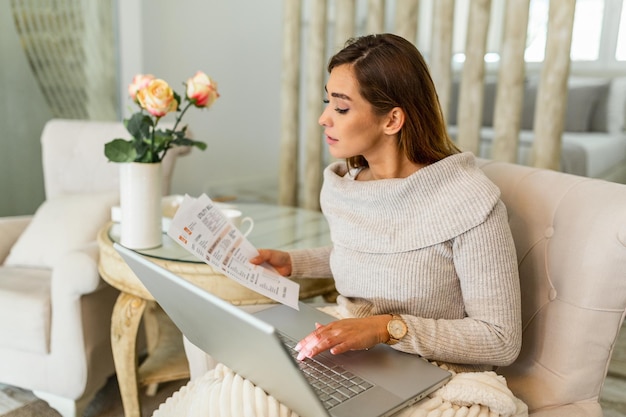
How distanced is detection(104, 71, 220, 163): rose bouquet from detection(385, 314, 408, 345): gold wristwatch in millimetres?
858

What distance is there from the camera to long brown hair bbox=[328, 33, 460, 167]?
1135mm

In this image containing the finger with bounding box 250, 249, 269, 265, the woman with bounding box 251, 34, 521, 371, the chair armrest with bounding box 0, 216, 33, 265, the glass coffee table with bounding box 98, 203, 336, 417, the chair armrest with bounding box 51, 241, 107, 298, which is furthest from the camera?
the chair armrest with bounding box 0, 216, 33, 265

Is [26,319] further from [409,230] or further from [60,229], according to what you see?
[409,230]

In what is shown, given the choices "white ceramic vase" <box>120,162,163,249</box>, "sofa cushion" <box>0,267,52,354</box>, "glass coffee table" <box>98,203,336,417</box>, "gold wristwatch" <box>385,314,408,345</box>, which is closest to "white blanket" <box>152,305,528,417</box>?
"gold wristwatch" <box>385,314,408,345</box>

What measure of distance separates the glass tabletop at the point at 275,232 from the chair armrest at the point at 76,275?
0.34ft

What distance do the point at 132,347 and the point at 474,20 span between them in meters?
1.81

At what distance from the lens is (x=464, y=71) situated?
2.47 metres

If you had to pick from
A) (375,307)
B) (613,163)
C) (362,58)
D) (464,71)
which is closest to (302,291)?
(375,307)

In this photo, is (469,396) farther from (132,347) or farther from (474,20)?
(474,20)

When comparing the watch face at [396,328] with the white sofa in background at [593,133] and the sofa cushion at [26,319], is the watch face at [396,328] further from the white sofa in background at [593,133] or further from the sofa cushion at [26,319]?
the white sofa in background at [593,133]

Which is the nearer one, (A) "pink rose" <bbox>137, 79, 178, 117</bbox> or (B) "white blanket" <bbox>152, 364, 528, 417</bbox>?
(B) "white blanket" <bbox>152, 364, 528, 417</bbox>

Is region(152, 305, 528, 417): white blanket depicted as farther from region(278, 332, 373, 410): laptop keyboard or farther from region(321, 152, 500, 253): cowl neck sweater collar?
region(321, 152, 500, 253): cowl neck sweater collar

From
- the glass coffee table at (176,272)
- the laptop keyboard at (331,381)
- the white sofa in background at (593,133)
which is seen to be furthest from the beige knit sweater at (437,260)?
the white sofa in background at (593,133)

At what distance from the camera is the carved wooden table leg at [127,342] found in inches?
64.1
